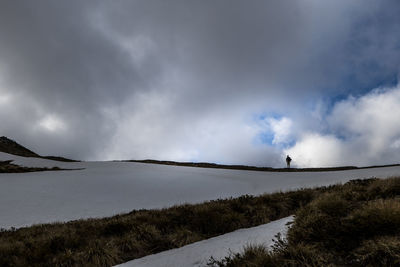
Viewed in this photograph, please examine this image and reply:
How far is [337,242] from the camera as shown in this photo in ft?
11.9

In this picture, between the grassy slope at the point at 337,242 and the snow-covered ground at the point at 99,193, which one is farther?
the snow-covered ground at the point at 99,193

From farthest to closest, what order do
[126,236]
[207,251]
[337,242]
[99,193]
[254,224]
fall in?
[99,193] < [254,224] < [126,236] < [207,251] < [337,242]

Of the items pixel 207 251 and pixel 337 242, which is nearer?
pixel 337 242

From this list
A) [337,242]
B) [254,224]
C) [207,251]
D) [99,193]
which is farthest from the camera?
[99,193]

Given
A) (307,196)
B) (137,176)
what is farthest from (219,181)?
(307,196)

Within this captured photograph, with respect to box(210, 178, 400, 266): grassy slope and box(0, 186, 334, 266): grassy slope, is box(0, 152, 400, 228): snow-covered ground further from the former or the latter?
box(210, 178, 400, 266): grassy slope

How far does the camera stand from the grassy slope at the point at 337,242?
3.05 m

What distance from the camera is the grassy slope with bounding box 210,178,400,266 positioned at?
10.00ft

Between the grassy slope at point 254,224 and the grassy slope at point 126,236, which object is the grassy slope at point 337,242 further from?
the grassy slope at point 126,236

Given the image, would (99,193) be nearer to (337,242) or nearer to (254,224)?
(254,224)

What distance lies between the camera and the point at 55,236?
6301 mm

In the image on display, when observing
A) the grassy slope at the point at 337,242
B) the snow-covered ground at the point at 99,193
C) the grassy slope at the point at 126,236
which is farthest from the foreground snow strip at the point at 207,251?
the snow-covered ground at the point at 99,193

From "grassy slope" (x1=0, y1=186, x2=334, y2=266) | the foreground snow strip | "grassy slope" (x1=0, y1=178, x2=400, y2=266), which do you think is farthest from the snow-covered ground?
the foreground snow strip

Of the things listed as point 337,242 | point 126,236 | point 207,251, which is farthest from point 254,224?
point 126,236
